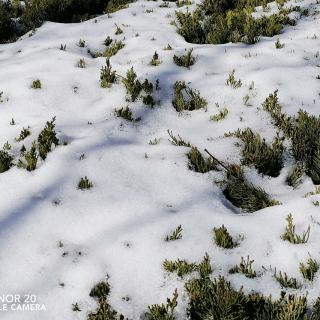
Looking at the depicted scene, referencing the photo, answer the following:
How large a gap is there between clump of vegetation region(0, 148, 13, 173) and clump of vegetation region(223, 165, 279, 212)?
2.50 m

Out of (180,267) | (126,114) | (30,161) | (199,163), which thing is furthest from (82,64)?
(180,267)

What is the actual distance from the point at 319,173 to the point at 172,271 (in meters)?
2.18

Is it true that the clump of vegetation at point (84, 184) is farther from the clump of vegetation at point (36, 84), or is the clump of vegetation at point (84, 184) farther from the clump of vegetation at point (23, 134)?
the clump of vegetation at point (36, 84)

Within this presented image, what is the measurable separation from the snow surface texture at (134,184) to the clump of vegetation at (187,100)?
0.12m

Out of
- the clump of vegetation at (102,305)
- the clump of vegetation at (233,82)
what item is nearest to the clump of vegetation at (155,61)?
the clump of vegetation at (233,82)

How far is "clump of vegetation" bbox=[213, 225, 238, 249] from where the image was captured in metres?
3.61

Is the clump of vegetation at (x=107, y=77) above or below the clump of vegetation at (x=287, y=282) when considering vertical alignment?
above

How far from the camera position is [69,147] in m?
4.81

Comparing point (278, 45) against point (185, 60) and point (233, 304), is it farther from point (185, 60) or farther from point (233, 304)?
point (233, 304)

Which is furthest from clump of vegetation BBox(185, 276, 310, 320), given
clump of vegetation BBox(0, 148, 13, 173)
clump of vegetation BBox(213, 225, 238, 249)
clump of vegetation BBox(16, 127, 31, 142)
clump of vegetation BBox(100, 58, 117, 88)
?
clump of vegetation BBox(100, 58, 117, 88)

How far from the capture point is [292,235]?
11.8 feet

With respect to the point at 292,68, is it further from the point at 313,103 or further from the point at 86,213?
the point at 86,213

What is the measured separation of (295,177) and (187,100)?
6.85 feet

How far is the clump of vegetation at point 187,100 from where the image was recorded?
5695mm
